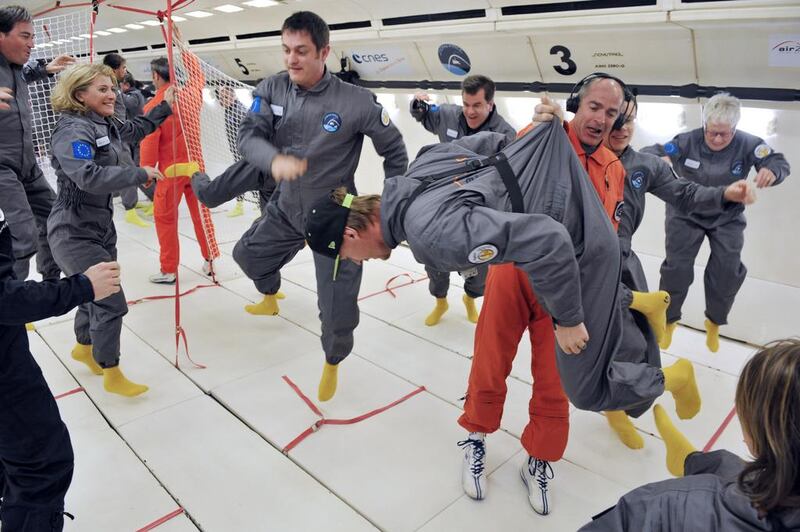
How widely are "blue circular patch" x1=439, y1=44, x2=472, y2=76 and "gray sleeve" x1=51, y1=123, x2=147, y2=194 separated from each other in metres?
3.97

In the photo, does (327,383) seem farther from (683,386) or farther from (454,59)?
(454,59)

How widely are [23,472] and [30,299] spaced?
652 millimetres

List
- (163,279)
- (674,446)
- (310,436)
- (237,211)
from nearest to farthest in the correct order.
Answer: (674,446) → (310,436) → (163,279) → (237,211)

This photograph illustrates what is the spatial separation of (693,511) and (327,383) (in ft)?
8.02

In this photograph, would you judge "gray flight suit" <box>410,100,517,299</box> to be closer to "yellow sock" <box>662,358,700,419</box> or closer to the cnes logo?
"yellow sock" <box>662,358,700,419</box>

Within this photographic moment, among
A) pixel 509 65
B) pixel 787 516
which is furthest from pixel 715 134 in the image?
pixel 787 516

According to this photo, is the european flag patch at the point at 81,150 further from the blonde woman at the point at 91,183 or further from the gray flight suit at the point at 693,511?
the gray flight suit at the point at 693,511

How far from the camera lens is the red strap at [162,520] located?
2393mm

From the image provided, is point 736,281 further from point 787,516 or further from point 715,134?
point 787,516

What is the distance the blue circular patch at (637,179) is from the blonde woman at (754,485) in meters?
1.98

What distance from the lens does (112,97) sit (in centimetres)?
324

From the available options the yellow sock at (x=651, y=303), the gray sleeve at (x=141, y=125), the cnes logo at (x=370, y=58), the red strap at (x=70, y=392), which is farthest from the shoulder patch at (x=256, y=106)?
the cnes logo at (x=370, y=58)

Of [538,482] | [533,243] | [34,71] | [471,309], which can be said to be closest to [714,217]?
[471,309]

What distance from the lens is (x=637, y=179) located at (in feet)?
9.93
